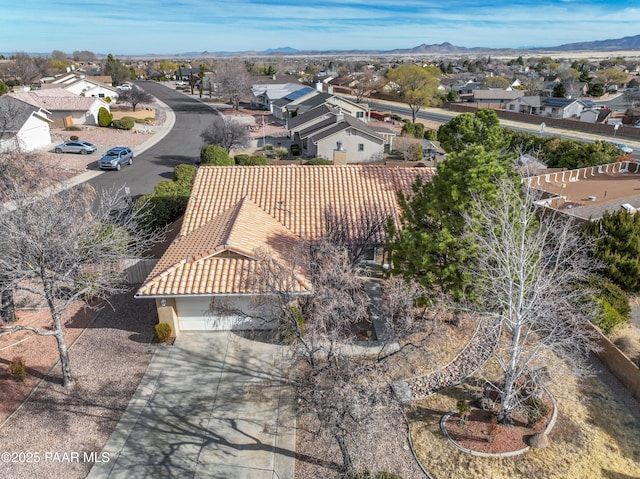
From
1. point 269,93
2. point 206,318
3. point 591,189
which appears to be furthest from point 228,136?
point 269,93

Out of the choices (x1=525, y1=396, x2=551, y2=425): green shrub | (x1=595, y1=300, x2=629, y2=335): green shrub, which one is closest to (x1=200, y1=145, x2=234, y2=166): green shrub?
(x1=595, y1=300, x2=629, y2=335): green shrub

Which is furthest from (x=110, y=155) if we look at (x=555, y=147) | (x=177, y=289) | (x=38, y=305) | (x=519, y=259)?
(x=555, y=147)

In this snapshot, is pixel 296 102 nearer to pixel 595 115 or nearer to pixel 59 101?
pixel 59 101

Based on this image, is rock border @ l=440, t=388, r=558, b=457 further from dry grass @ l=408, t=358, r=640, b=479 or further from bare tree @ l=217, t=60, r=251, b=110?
bare tree @ l=217, t=60, r=251, b=110

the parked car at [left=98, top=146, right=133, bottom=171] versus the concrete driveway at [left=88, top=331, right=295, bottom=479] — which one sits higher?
the parked car at [left=98, top=146, right=133, bottom=171]

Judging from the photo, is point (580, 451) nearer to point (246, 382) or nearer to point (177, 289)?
point (246, 382)

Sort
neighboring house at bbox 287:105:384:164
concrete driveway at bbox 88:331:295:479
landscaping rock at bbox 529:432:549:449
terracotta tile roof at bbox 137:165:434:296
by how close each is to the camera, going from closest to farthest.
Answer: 1. concrete driveway at bbox 88:331:295:479
2. landscaping rock at bbox 529:432:549:449
3. terracotta tile roof at bbox 137:165:434:296
4. neighboring house at bbox 287:105:384:164
